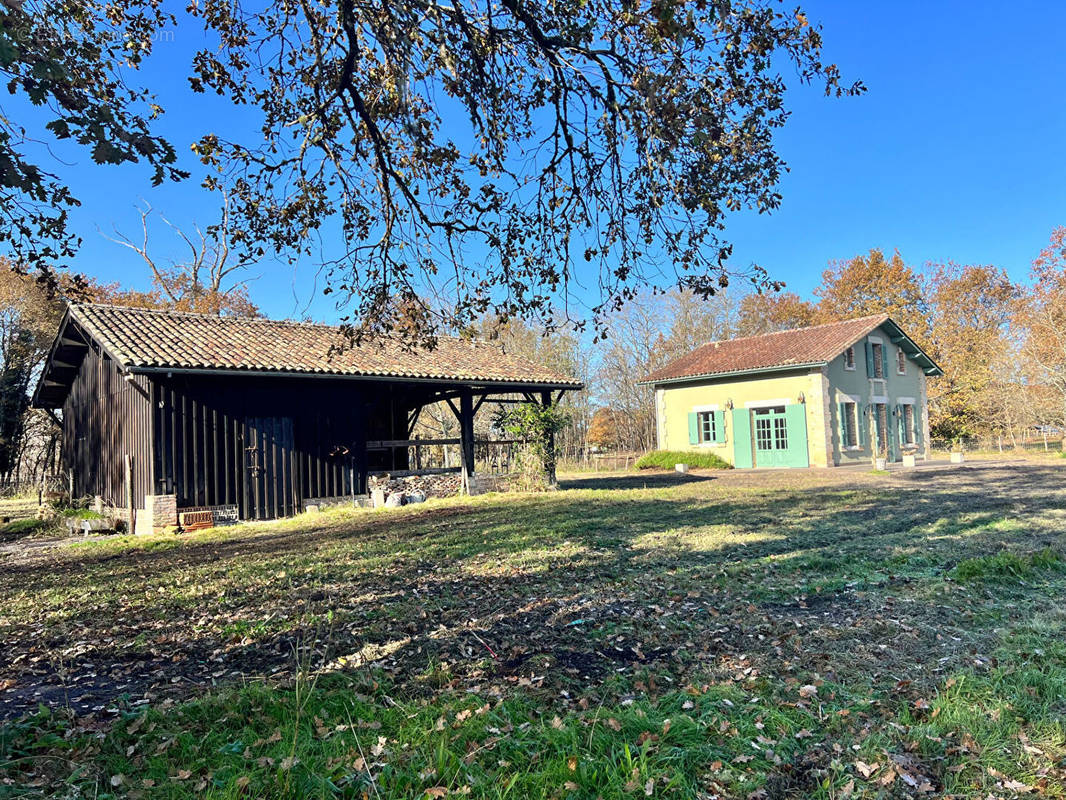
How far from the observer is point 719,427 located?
979 inches

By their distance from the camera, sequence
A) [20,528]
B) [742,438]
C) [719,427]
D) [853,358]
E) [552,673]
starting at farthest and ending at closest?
[719,427], [742,438], [853,358], [20,528], [552,673]

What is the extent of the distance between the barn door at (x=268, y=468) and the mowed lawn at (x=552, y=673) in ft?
16.4

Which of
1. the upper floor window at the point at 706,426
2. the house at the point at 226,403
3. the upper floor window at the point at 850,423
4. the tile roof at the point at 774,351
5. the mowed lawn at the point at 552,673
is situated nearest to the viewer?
the mowed lawn at the point at 552,673

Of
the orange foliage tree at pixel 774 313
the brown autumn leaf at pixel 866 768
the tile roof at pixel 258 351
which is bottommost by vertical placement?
the brown autumn leaf at pixel 866 768

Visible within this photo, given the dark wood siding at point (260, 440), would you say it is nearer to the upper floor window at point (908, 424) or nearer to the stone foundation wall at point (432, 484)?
the stone foundation wall at point (432, 484)

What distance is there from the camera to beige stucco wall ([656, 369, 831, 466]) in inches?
874

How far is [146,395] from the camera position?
11438 millimetres

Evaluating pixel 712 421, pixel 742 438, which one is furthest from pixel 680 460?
pixel 742 438

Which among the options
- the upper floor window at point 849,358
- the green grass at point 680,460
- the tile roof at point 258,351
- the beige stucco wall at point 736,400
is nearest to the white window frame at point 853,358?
the upper floor window at point 849,358

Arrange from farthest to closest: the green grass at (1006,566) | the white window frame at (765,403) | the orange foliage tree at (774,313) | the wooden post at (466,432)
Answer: the orange foliage tree at (774,313)
the white window frame at (765,403)
the wooden post at (466,432)
the green grass at (1006,566)

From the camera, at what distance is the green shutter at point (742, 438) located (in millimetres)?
23922

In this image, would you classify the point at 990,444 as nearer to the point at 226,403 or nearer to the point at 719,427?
the point at 719,427

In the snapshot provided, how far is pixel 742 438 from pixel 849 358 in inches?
180

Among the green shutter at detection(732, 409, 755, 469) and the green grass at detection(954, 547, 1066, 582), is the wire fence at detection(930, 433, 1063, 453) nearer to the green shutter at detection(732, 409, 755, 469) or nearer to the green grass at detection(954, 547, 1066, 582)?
the green shutter at detection(732, 409, 755, 469)
